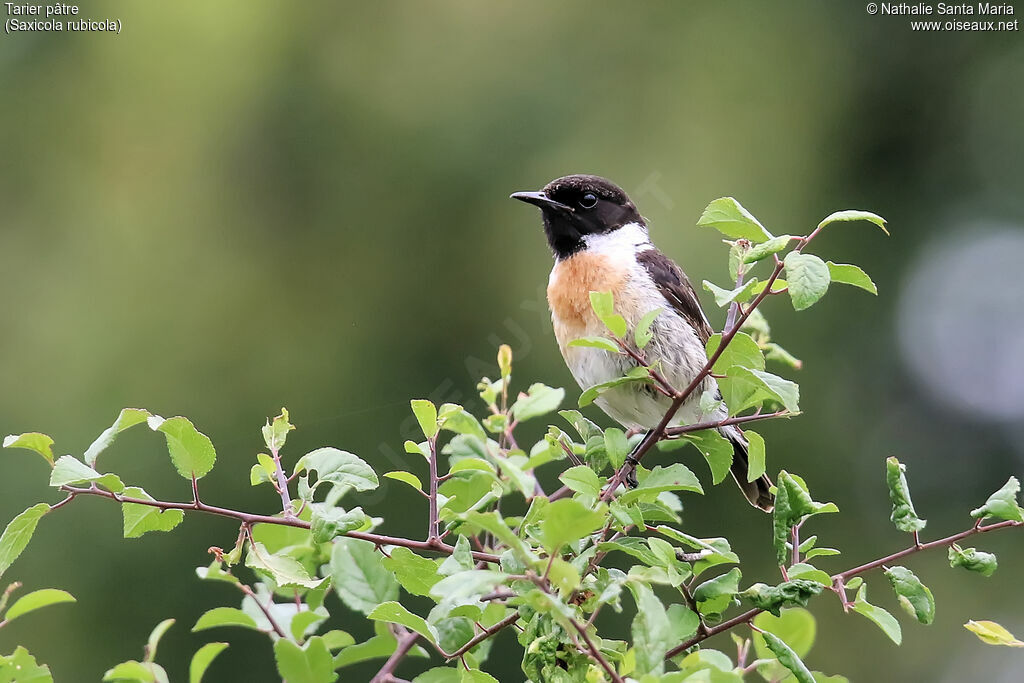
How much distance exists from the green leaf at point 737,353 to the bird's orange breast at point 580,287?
1.66 metres

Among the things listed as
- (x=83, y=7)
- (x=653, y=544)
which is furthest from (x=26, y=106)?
(x=653, y=544)

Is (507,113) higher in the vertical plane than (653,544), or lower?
higher

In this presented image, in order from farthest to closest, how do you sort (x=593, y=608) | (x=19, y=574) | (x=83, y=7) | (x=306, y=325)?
(x=83, y=7) → (x=306, y=325) → (x=19, y=574) → (x=593, y=608)

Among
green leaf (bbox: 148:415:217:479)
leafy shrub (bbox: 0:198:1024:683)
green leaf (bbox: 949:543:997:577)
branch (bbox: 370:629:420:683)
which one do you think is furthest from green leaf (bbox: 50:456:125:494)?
green leaf (bbox: 949:543:997:577)

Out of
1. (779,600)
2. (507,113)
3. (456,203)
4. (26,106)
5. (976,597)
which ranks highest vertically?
(26,106)

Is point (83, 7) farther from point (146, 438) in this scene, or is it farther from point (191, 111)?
point (146, 438)

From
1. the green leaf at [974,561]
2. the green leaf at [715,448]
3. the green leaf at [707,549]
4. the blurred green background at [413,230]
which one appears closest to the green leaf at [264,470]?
the green leaf at [707,549]

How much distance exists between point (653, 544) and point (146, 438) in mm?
5194

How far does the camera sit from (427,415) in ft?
6.93

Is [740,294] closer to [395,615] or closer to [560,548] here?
[560,548]

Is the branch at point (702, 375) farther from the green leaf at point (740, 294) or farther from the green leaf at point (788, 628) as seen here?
the green leaf at point (788, 628)

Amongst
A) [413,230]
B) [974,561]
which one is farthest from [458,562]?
[413,230]

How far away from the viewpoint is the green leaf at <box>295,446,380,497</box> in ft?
6.82

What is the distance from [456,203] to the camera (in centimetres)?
750
